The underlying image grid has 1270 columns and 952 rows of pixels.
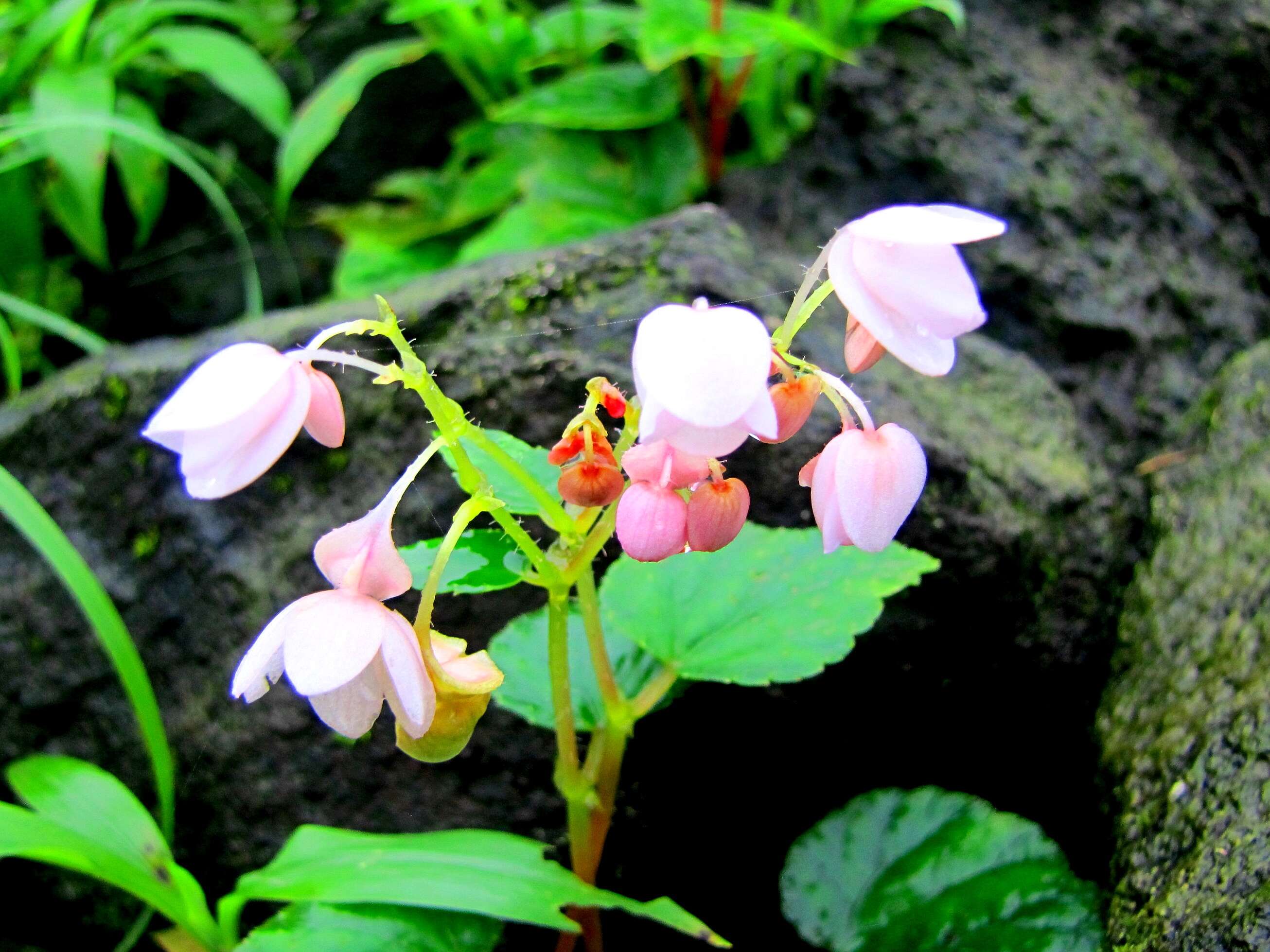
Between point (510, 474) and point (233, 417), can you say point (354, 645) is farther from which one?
point (510, 474)

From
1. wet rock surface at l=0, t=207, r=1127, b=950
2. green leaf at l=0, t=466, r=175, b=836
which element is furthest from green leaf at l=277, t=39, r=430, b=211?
green leaf at l=0, t=466, r=175, b=836

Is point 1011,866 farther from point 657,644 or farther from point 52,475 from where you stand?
point 52,475

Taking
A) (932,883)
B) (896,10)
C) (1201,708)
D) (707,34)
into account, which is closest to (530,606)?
(932,883)

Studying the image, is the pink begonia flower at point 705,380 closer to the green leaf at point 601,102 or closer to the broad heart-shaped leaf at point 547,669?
the broad heart-shaped leaf at point 547,669

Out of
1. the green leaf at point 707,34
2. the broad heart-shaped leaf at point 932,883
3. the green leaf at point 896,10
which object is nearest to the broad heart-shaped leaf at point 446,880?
the broad heart-shaped leaf at point 932,883

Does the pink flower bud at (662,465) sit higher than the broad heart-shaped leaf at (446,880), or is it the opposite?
the pink flower bud at (662,465)

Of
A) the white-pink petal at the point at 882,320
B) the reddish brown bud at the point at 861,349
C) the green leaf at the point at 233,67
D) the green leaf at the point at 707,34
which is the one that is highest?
the white-pink petal at the point at 882,320

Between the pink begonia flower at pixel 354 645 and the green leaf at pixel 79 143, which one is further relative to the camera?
the green leaf at pixel 79 143
